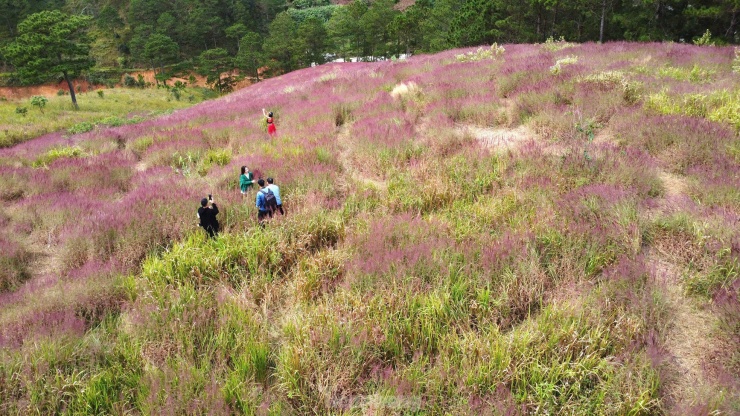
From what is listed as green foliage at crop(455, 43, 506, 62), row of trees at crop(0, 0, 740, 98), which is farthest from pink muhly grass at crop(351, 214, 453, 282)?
row of trees at crop(0, 0, 740, 98)

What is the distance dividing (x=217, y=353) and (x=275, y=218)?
2581 millimetres

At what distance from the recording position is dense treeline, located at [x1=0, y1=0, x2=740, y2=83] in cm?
2405

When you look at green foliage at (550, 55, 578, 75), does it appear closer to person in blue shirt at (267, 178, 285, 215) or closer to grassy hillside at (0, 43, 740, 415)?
grassy hillside at (0, 43, 740, 415)

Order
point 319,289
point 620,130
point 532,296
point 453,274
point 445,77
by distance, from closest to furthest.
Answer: point 532,296 → point 453,274 → point 319,289 → point 620,130 → point 445,77

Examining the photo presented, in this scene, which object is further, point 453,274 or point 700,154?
point 700,154

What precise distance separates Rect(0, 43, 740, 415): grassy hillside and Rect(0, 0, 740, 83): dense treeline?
18089 mm

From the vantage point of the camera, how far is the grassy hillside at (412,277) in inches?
120

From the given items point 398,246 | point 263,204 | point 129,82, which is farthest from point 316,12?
point 398,246

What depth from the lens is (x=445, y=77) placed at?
1385 cm

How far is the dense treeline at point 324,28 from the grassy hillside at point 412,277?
18089 mm

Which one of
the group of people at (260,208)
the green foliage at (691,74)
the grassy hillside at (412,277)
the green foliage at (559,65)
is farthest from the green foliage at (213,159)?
the green foliage at (691,74)

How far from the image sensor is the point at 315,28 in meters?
59.0

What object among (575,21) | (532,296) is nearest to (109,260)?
(532,296)

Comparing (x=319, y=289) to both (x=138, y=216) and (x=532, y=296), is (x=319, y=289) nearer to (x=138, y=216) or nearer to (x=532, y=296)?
(x=532, y=296)
